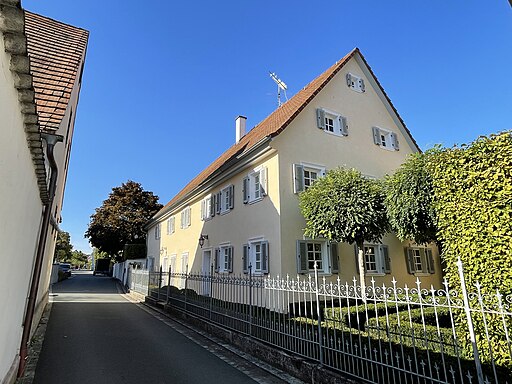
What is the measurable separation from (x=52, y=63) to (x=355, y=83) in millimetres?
13048

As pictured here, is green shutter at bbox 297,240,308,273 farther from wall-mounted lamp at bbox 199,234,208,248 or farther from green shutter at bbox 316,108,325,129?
wall-mounted lamp at bbox 199,234,208,248

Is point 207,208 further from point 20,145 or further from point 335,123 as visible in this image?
point 20,145

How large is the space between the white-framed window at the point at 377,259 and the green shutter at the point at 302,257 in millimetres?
3307

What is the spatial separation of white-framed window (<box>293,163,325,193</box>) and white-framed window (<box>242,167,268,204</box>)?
1.18 m

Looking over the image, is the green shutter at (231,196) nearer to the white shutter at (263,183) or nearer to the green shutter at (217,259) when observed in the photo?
the green shutter at (217,259)

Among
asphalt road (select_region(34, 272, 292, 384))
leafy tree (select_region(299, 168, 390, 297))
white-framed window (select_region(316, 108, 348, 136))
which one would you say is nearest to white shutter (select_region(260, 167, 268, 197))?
leafy tree (select_region(299, 168, 390, 297))

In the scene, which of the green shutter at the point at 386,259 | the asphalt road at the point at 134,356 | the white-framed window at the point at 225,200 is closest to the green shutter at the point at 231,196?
the white-framed window at the point at 225,200

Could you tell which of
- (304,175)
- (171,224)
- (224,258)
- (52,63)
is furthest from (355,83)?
(171,224)

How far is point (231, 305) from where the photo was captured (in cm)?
808

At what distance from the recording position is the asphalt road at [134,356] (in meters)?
5.46

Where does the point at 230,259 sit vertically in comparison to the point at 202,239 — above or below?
below

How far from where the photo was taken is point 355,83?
15.6 metres

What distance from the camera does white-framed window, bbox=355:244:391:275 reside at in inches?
518

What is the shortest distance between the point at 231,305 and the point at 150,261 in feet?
73.1
